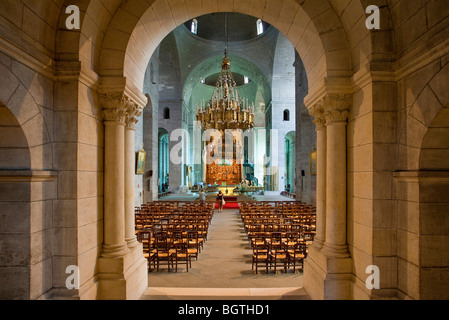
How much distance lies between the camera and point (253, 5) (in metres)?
5.38

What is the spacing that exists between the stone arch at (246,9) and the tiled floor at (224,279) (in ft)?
13.3

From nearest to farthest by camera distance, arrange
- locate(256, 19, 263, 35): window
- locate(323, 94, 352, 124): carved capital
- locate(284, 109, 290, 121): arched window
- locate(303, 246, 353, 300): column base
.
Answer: locate(303, 246, 353, 300): column base
locate(323, 94, 352, 124): carved capital
locate(284, 109, 290, 121): arched window
locate(256, 19, 263, 35): window

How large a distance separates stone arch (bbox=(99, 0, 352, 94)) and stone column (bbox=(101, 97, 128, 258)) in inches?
23.9

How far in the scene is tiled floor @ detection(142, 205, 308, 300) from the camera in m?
5.05

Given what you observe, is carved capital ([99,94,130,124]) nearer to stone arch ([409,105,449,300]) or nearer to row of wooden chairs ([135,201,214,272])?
row of wooden chairs ([135,201,214,272])

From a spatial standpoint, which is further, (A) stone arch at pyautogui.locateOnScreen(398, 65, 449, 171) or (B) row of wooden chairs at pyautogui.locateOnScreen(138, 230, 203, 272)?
(B) row of wooden chairs at pyautogui.locateOnScreen(138, 230, 203, 272)

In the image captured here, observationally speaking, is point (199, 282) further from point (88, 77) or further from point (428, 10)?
point (428, 10)

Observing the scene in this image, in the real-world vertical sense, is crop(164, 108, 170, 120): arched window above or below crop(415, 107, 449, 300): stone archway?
above

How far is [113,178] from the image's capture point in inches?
185

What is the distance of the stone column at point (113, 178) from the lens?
465cm

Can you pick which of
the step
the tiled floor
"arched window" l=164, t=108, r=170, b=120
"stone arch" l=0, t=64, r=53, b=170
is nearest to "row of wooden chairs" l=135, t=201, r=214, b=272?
the tiled floor

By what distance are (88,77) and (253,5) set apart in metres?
3.45

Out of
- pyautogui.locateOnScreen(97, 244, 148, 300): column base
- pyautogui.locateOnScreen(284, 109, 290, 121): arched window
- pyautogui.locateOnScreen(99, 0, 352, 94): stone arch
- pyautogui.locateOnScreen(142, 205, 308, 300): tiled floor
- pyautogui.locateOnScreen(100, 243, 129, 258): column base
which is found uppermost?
pyautogui.locateOnScreen(284, 109, 290, 121): arched window

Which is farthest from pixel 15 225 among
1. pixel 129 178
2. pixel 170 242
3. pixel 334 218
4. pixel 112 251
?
pixel 334 218
